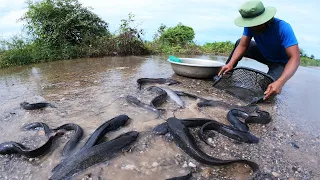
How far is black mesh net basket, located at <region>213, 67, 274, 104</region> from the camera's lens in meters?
4.68

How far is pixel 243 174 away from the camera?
8.53ft

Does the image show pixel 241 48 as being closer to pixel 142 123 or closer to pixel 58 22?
pixel 142 123

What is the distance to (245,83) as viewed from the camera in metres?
5.13

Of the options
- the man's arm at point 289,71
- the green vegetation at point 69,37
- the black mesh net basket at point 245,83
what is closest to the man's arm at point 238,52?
the black mesh net basket at point 245,83

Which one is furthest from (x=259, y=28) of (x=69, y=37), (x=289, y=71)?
(x=69, y=37)

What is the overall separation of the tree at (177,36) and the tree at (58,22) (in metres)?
3.53

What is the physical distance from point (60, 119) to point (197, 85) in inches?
112

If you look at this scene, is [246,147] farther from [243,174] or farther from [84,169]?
[84,169]

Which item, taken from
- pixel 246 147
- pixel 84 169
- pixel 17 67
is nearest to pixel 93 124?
pixel 84 169

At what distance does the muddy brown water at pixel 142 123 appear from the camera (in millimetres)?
2654

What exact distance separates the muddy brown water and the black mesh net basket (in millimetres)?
219

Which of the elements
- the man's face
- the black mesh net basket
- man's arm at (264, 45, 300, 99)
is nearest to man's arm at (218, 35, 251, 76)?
the black mesh net basket

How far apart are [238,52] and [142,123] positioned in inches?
106

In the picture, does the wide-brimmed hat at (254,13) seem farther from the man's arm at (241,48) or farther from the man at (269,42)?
the man's arm at (241,48)
